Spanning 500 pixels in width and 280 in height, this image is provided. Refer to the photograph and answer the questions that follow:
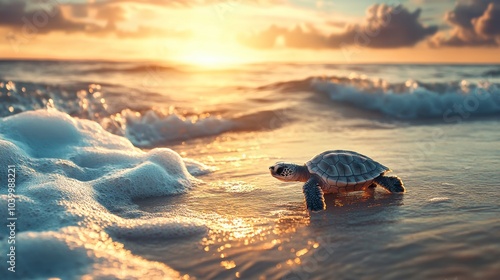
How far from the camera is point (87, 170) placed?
20.2 ft

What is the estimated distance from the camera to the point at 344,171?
5.21 m

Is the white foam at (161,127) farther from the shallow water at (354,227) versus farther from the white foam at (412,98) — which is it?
the white foam at (412,98)

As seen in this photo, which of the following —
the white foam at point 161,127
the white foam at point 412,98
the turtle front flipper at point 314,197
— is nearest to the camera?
the turtle front flipper at point 314,197

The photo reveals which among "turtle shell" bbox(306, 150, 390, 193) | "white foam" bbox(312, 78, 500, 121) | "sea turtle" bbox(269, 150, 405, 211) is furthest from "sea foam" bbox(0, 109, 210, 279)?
"white foam" bbox(312, 78, 500, 121)

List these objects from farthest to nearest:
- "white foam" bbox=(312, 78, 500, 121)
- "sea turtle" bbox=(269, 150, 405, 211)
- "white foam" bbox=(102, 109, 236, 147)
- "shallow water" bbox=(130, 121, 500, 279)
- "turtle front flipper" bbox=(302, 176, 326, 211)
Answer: "white foam" bbox=(312, 78, 500, 121), "white foam" bbox=(102, 109, 236, 147), "sea turtle" bbox=(269, 150, 405, 211), "turtle front flipper" bbox=(302, 176, 326, 211), "shallow water" bbox=(130, 121, 500, 279)

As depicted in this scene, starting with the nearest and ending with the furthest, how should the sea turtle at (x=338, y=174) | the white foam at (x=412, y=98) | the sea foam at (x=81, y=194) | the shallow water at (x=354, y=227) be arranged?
the shallow water at (x=354, y=227)
the sea foam at (x=81, y=194)
the sea turtle at (x=338, y=174)
the white foam at (x=412, y=98)

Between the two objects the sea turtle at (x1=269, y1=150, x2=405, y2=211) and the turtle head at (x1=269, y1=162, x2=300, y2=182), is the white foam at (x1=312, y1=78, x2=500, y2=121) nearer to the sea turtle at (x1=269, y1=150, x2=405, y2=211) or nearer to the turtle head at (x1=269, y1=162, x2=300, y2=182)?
the sea turtle at (x1=269, y1=150, x2=405, y2=211)

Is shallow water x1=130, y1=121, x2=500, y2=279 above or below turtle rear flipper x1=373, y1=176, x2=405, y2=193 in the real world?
below

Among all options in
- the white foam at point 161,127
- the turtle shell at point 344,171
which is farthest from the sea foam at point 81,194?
the white foam at point 161,127

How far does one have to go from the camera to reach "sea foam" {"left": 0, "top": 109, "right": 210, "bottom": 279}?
3680 millimetres

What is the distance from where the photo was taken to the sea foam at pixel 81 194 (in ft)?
12.1

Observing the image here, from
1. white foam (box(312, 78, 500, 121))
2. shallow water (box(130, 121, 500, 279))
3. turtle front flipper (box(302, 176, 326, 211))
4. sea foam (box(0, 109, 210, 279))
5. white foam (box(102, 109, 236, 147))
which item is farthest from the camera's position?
white foam (box(312, 78, 500, 121))

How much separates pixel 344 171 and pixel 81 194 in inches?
113

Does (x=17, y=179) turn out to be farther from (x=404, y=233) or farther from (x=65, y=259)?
(x=404, y=233)
